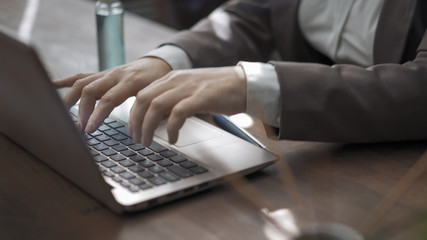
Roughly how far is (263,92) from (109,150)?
25 centimetres

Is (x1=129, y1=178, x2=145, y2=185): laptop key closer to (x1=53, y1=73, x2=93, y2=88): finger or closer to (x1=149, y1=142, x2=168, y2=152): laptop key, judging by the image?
(x1=149, y1=142, x2=168, y2=152): laptop key

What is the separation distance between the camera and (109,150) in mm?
885

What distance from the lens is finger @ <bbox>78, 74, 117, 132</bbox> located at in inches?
37.5

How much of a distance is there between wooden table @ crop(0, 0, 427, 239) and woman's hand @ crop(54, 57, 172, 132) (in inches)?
4.2

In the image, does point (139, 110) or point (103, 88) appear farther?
point (103, 88)

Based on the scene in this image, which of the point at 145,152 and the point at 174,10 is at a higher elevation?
the point at 145,152

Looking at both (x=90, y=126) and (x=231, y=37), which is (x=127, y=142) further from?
(x=231, y=37)

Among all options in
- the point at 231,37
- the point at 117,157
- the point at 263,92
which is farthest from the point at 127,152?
the point at 231,37

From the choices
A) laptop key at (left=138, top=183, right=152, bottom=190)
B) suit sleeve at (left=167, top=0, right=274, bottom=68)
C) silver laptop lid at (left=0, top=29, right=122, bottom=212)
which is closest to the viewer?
silver laptop lid at (left=0, top=29, right=122, bottom=212)

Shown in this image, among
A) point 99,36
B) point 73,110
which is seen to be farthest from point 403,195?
point 99,36

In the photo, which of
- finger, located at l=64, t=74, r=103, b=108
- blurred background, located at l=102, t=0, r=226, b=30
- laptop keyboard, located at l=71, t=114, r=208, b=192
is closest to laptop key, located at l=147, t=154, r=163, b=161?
laptop keyboard, located at l=71, t=114, r=208, b=192

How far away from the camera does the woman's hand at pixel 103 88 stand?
3.10 feet

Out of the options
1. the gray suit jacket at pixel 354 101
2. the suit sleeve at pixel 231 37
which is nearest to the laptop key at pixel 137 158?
the gray suit jacket at pixel 354 101

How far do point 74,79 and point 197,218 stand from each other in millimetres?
441
